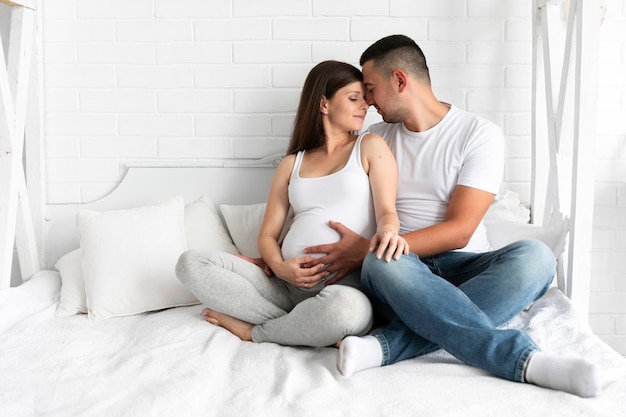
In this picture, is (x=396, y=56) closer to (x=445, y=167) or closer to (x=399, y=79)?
(x=399, y=79)

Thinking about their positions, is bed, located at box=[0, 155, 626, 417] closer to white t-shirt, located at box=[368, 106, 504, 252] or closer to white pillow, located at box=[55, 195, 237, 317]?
white pillow, located at box=[55, 195, 237, 317]

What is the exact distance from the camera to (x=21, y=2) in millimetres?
2475

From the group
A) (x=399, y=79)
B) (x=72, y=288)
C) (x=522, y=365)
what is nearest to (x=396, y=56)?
(x=399, y=79)

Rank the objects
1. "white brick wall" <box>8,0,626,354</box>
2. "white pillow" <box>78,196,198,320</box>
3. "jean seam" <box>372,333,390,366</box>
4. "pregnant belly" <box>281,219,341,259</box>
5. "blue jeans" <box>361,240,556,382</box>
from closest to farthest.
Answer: "blue jeans" <box>361,240,556,382</box> < "jean seam" <box>372,333,390,366</box> < "pregnant belly" <box>281,219,341,259</box> < "white pillow" <box>78,196,198,320</box> < "white brick wall" <box>8,0,626,354</box>

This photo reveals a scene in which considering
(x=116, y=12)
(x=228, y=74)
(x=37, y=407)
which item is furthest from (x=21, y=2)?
(x=37, y=407)

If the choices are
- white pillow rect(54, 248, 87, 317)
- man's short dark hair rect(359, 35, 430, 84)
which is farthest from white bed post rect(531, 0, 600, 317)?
white pillow rect(54, 248, 87, 317)

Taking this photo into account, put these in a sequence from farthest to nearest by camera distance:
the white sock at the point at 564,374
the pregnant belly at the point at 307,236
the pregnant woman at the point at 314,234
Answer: the pregnant belly at the point at 307,236, the pregnant woman at the point at 314,234, the white sock at the point at 564,374

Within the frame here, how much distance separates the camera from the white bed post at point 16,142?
239 centimetres

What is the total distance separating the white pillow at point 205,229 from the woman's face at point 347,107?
2.04 feet

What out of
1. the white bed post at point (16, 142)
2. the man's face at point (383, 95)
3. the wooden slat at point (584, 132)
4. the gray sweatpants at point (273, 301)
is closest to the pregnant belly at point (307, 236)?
the gray sweatpants at point (273, 301)

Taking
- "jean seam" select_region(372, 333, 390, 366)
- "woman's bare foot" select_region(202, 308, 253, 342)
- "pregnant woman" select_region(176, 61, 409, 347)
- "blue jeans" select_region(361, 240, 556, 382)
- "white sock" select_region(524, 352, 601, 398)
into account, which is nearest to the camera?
"white sock" select_region(524, 352, 601, 398)

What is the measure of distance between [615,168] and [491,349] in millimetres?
1436

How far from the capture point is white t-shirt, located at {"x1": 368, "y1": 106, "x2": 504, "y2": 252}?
208cm

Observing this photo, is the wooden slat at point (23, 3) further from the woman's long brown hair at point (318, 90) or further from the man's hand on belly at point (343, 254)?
the man's hand on belly at point (343, 254)
